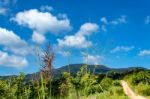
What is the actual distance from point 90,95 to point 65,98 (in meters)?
0.43

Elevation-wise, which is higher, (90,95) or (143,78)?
(143,78)

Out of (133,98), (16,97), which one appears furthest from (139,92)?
(16,97)

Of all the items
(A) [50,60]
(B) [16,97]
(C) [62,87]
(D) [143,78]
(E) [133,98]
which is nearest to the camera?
(A) [50,60]

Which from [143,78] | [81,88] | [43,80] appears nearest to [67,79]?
[81,88]

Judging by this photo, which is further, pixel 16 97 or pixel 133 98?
pixel 133 98

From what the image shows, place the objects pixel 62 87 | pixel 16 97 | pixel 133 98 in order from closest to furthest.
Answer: pixel 62 87 < pixel 16 97 < pixel 133 98

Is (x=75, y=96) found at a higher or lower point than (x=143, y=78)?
lower

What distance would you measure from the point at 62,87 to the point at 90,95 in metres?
0.77

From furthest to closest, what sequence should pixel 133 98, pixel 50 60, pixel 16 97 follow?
pixel 133 98 < pixel 16 97 < pixel 50 60

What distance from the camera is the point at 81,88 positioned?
18.6 ft

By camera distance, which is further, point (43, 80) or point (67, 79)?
point (67, 79)

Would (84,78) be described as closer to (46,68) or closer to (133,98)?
(46,68)

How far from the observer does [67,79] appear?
5.75 meters

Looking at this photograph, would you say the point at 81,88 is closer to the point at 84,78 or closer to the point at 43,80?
the point at 84,78
